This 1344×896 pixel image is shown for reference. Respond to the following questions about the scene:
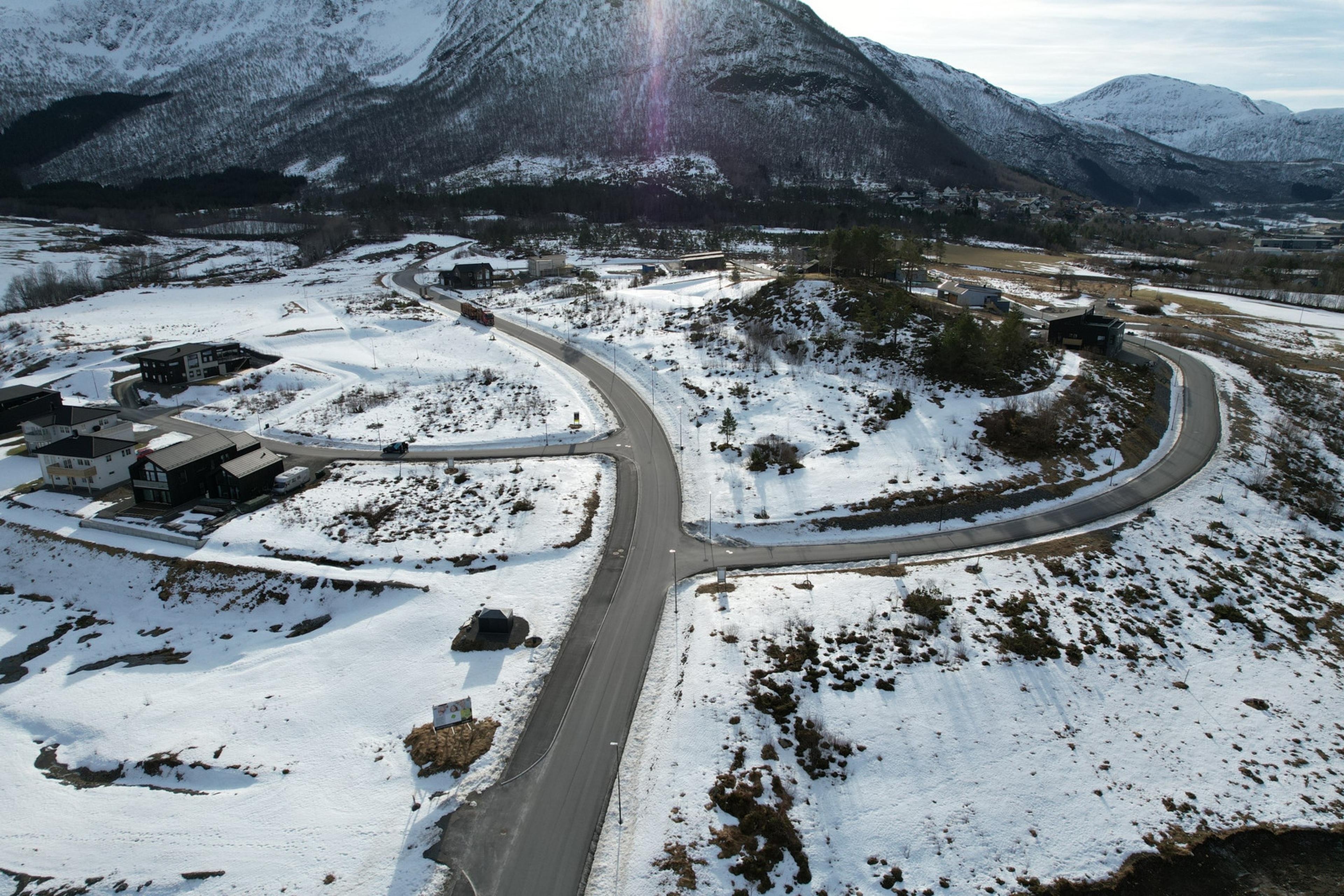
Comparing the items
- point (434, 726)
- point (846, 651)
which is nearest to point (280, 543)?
point (434, 726)

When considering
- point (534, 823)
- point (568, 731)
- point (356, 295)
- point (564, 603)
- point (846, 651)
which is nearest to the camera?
point (534, 823)

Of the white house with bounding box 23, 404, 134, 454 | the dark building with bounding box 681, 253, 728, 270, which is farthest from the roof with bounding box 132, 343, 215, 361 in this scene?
the dark building with bounding box 681, 253, 728, 270

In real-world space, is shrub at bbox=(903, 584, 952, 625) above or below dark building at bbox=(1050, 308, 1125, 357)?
below

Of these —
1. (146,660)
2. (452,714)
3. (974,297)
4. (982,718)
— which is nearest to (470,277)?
(974,297)

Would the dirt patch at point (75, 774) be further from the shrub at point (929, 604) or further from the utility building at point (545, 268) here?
the utility building at point (545, 268)

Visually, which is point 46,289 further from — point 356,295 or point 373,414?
point 373,414

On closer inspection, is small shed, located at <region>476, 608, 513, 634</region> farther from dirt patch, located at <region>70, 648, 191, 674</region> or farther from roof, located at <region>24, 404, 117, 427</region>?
roof, located at <region>24, 404, 117, 427</region>

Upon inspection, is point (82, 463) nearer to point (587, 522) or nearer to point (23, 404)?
point (23, 404)
